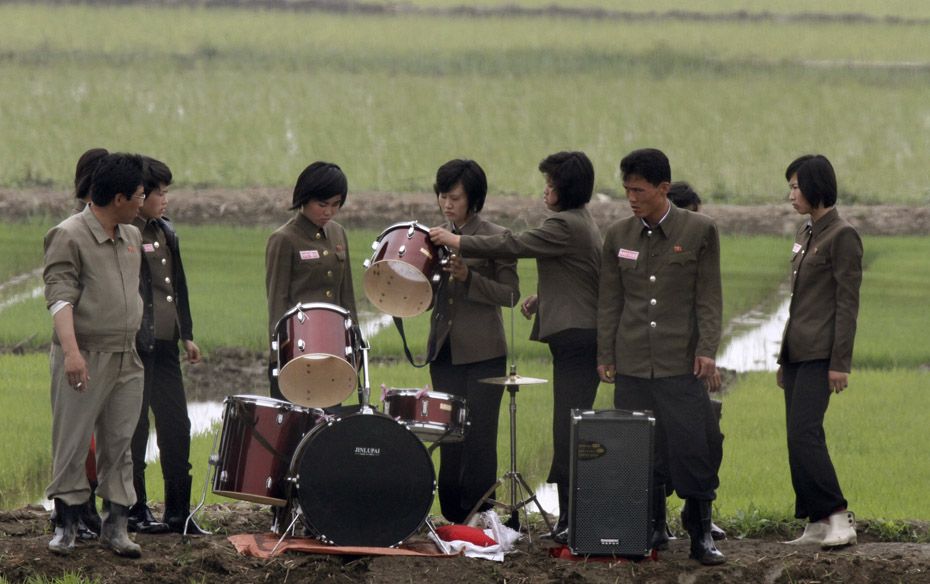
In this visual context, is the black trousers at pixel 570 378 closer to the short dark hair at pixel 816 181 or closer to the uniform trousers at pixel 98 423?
the short dark hair at pixel 816 181

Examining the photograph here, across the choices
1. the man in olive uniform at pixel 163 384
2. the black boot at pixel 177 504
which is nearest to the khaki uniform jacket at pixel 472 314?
the man in olive uniform at pixel 163 384

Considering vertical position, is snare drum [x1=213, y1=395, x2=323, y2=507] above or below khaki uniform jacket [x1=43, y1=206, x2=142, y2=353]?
below

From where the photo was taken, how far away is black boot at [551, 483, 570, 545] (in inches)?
279

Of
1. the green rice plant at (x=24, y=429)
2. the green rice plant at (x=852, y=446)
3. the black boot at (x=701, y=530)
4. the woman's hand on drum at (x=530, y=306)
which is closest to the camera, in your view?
the black boot at (x=701, y=530)

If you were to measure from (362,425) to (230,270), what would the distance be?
35.7 ft

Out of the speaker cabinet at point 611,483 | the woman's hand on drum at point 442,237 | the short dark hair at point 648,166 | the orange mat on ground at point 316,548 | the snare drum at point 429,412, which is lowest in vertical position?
the orange mat on ground at point 316,548

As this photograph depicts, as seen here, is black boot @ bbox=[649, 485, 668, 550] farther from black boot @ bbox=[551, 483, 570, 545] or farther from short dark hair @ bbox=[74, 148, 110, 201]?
short dark hair @ bbox=[74, 148, 110, 201]

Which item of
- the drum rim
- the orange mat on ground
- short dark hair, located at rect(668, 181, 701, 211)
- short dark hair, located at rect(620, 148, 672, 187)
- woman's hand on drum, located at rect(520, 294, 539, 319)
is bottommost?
the orange mat on ground

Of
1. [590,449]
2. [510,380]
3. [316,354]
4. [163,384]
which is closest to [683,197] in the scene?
[510,380]

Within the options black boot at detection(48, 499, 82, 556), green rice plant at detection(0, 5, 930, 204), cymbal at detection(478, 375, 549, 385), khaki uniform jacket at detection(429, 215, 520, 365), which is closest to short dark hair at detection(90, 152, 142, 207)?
black boot at detection(48, 499, 82, 556)

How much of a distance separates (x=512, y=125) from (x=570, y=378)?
22.6 meters

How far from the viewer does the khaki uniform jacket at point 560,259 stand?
7098mm

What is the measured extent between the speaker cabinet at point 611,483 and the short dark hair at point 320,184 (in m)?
1.48

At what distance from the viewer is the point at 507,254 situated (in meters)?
7.13
